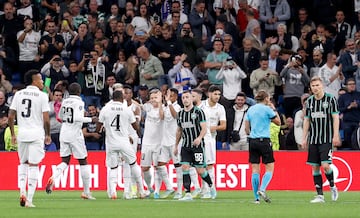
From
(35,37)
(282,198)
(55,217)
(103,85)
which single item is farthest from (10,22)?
(55,217)

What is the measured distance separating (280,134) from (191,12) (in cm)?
635

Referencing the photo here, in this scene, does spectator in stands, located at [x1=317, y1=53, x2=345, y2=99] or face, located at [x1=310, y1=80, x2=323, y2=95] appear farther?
spectator in stands, located at [x1=317, y1=53, x2=345, y2=99]

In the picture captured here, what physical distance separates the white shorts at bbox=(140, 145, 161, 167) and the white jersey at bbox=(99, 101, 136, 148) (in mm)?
1518

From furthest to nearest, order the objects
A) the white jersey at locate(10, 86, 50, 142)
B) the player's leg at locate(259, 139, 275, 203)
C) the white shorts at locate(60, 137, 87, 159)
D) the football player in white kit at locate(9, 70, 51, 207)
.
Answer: the white shorts at locate(60, 137, 87, 159) < the player's leg at locate(259, 139, 275, 203) < the white jersey at locate(10, 86, 50, 142) < the football player in white kit at locate(9, 70, 51, 207)

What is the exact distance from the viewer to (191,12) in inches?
1411

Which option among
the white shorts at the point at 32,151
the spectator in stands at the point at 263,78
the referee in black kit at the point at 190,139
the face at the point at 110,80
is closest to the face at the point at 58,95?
the face at the point at 110,80

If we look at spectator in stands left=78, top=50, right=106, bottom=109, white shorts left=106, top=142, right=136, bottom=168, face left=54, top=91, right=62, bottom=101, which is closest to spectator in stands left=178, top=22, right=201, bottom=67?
spectator in stands left=78, top=50, right=106, bottom=109

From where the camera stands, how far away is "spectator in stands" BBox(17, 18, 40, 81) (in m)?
34.8

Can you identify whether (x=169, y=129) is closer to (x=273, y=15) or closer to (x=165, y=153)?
(x=165, y=153)

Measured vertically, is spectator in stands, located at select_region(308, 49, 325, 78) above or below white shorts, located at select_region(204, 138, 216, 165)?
above

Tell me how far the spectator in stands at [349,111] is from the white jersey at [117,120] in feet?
29.8

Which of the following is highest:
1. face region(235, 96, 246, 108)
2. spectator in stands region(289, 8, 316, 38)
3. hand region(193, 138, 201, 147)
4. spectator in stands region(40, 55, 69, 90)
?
spectator in stands region(289, 8, 316, 38)

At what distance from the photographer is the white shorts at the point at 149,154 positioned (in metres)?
26.5

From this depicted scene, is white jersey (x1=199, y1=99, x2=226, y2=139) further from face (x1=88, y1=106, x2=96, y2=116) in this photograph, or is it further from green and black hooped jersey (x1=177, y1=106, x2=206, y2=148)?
face (x1=88, y1=106, x2=96, y2=116)
